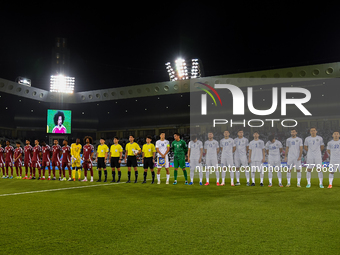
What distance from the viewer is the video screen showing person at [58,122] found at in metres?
30.4

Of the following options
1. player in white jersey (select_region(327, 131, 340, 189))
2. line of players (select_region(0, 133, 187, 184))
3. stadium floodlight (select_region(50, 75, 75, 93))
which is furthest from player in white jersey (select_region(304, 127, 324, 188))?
stadium floodlight (select_region(50, 75, 75, 93))

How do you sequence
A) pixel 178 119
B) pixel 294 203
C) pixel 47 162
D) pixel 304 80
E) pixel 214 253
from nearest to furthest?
pixel 214 253 < pixel 294 203 < pixel 47 162 < pixel 304 80 < pixel 178 119

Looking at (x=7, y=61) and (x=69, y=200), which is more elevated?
(x=7, y=61)

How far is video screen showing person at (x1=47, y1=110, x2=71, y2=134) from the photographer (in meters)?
30.4

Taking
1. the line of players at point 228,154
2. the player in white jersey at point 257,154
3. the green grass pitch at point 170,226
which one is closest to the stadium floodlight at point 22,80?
the line of players at point 228,154

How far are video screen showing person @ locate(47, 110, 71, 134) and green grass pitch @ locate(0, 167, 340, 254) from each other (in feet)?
81.3

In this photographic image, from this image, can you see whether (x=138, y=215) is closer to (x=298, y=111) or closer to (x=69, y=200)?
(x=69, y=200)

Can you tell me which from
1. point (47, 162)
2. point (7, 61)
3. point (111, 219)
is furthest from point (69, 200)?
point (7, 61)

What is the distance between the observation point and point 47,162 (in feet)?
47.0

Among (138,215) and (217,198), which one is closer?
(138,215)

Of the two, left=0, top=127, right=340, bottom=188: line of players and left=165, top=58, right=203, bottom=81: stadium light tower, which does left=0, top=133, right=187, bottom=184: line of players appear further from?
left=165, top=58, right=203, bottom=81: stadium light tower

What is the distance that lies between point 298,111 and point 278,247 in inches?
1247

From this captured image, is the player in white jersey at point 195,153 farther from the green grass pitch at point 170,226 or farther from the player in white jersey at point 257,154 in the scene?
the green grass pitch at point 170,226

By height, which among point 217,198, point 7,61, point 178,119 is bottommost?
point 217,198
